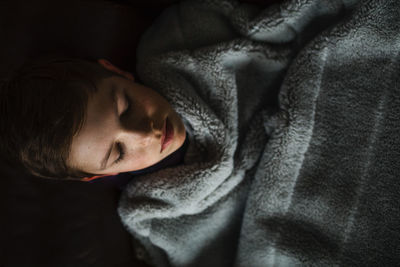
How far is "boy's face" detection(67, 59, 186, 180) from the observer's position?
21.3 inches

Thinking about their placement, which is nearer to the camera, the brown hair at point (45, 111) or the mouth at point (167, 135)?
the brown hair at point (45, 111)

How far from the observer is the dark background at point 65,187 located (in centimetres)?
61

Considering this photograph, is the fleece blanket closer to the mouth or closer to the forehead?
the mouth

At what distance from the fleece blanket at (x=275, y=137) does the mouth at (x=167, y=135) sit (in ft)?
0.23

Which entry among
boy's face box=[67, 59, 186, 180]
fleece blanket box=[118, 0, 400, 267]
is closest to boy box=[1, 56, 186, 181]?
boy's face box=[67, 59, 186, 180]

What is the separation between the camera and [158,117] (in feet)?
2.02

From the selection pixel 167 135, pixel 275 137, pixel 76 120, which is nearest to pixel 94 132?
pixel 76 120

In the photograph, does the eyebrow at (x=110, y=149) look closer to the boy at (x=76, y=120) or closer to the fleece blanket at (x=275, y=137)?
the boy at (x=76, y=120)

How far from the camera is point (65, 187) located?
681 mm

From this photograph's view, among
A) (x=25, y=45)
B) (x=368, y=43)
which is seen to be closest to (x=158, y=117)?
(x=25, y=45)

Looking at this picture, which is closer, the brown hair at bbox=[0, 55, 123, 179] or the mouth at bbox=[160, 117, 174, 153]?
the brown hair at bbox=[0, 55, 123, 179]

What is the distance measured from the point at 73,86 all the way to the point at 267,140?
43 centimetres

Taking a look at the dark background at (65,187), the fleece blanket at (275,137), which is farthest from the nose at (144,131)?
the dark background at (65,187)

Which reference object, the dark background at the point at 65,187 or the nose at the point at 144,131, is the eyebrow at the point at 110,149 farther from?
the dark background at the point at 65,187
